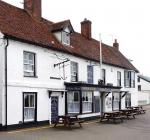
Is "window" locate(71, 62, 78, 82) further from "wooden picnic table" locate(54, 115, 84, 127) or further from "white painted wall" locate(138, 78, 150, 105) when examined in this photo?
"white painted wall" locate(138, 78, 150, 105)

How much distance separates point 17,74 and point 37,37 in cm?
399

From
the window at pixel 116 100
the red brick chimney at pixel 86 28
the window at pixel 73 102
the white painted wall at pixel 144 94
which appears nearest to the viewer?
the window at pixel 73 102

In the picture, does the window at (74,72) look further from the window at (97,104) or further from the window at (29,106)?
the window at (29,106)

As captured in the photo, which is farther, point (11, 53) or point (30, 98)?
point (30, 98)

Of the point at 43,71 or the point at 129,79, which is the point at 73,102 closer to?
the point at 43,71

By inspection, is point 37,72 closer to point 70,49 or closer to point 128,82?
point 70,49

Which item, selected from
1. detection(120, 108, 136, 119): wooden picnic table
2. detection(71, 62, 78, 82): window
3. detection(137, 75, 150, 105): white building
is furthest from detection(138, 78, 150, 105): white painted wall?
detection(71, 62, 78, 82): window

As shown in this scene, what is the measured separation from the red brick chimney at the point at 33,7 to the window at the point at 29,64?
527cm

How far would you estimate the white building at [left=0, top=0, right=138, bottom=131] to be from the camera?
66.6ft

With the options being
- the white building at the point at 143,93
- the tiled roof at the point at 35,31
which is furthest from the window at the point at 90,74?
the white building at the point at 143,93

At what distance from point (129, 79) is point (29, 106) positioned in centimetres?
2065

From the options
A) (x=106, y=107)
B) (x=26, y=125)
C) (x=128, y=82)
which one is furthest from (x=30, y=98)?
(x=128, y=82)

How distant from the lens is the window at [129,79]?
39388 millimetres

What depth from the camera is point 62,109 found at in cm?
2550
